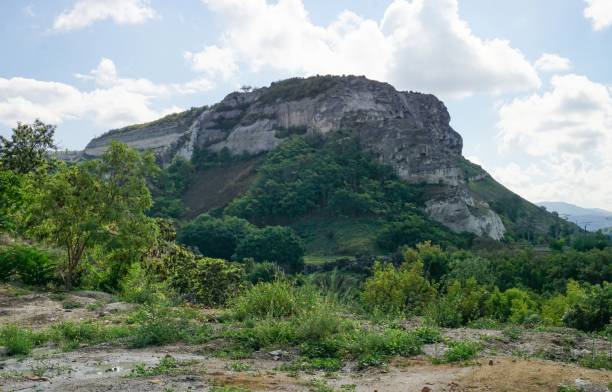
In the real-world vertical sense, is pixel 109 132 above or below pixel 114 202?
above

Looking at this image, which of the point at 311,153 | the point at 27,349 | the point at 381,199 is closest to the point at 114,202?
the point at 27,349

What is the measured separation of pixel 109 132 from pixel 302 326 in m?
142

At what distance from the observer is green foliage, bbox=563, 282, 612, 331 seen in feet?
40.0

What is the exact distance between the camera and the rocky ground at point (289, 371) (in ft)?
20.2

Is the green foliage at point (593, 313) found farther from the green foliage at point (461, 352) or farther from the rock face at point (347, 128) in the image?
the rock face at point (347, 128)

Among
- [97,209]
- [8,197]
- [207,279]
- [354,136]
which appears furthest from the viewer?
[354,136]

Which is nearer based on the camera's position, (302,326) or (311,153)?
(302,326)

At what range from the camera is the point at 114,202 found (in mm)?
15828

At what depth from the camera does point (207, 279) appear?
27.0 m

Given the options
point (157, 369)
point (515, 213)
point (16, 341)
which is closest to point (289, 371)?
point (157, 369)

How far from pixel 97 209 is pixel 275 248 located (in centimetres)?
5066

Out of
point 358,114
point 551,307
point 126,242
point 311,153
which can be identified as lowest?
point 551,307

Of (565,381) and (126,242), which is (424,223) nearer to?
(126,242)

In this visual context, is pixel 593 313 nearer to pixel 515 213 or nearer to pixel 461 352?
pixel 461 352
